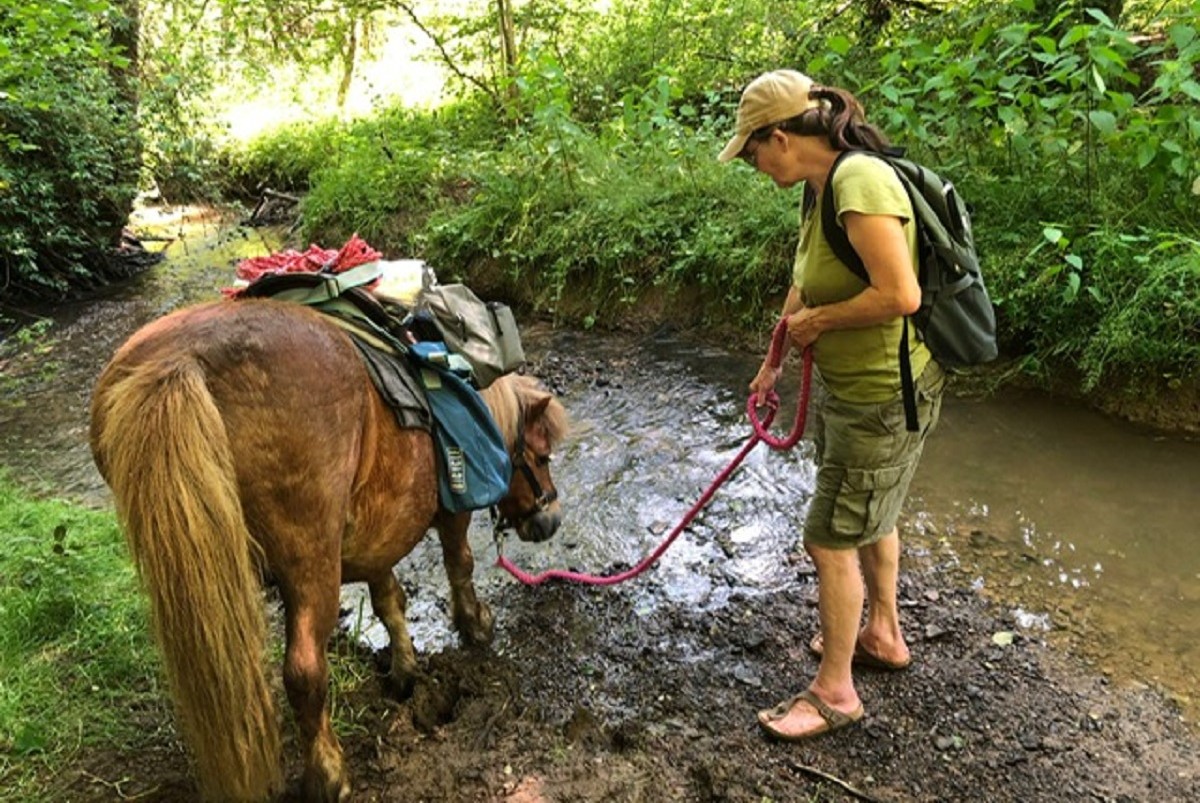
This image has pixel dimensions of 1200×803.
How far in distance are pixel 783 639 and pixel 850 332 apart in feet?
4.77

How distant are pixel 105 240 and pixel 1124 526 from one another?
36.3ft

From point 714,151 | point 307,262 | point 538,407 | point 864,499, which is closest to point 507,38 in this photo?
point 714,151

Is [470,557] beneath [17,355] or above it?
above

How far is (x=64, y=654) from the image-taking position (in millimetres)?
2857

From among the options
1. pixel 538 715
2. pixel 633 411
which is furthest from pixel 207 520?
pixel 633 411

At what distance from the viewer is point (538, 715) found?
2.83 meters

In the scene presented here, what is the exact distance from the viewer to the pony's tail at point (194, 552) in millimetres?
1864

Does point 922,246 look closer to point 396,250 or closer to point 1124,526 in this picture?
point 1124,526

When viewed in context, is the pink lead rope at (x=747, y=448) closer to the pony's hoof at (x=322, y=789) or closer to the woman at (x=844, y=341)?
the woman at (x=844, y=341)

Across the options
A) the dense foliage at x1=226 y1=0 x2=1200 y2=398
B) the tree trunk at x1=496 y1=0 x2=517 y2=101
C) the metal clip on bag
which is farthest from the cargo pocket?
the tree trunk at x1=496 y1=0 x2=517 y2=101

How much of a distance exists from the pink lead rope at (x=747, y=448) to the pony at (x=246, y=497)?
48.8 inches

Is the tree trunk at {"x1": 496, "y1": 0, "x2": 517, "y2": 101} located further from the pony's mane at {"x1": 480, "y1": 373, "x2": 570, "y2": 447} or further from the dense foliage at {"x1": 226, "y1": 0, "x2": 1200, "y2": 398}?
the pony's mane at {"x1": 480, "y1": 373, "x2": 570, "y2": 447}

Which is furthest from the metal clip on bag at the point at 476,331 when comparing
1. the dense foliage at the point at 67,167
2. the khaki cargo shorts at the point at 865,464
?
the dense foliage at the point at 67,167

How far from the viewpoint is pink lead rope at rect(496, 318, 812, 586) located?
8.83 feet
